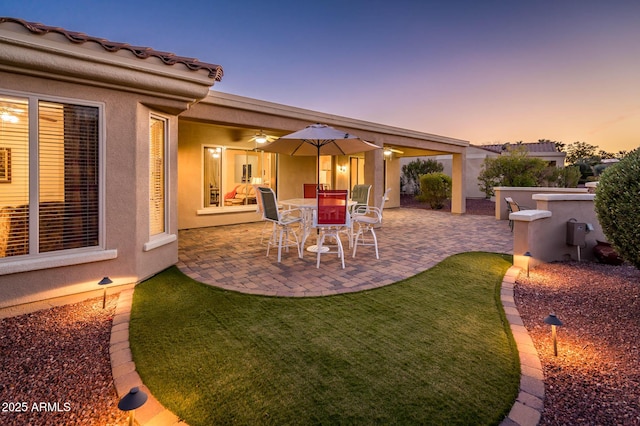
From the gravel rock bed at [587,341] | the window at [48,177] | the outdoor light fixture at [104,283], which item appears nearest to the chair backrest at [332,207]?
the gravel rock bed at [587,341]

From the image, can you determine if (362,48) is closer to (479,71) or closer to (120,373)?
(479,71)

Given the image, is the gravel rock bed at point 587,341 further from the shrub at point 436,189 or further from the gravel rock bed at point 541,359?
the shrub at point 436,189

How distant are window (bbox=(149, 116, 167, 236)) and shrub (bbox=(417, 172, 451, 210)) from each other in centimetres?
1363

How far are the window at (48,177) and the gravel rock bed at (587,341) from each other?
533 cm

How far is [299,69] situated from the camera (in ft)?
49.9

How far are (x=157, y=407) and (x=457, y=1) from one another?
41.4ft

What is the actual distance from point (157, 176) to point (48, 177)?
1516 mm

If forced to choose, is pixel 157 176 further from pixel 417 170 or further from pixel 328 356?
pixel 417 170

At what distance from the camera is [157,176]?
523cm

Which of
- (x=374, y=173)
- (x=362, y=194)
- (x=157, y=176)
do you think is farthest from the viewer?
(x=374, y=173)

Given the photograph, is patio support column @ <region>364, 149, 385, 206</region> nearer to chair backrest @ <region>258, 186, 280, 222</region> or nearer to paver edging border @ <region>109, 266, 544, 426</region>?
chair backrest @ <region>258, 186, 280, 222</region>

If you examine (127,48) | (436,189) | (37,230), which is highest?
(127,48)

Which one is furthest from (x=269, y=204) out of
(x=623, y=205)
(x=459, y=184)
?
(x=459, y=184)

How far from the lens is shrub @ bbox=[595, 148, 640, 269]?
3674 mm
